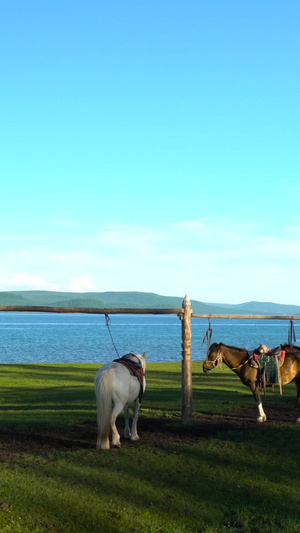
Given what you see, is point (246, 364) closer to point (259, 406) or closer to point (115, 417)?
point (259, 406)

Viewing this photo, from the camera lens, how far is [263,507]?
352 inches

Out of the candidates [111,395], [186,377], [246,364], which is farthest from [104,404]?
[246,364]

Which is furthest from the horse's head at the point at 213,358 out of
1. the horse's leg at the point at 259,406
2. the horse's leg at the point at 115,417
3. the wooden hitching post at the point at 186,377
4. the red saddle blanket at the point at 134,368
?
the horse's leg at the point at 115,417

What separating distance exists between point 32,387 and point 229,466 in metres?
14.3

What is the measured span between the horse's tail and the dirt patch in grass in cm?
56

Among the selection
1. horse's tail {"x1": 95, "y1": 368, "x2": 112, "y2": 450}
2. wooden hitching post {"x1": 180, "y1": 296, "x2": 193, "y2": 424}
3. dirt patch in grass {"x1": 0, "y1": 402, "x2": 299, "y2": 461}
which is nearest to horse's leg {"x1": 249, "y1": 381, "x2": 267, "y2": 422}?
dirt patch in grass {"x1": 0, "y1": 402, "x2": 299, "y2": 461}

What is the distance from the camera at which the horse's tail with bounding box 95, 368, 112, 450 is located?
10820 millimetres

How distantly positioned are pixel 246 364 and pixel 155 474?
5.67 m

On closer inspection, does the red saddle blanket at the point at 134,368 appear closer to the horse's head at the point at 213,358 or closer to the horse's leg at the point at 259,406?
the horse's head at the point at 213,358

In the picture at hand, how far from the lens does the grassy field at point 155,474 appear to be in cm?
802

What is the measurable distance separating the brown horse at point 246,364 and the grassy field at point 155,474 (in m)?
0.91

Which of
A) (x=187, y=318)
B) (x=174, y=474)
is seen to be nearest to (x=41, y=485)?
(x=174, y=474)

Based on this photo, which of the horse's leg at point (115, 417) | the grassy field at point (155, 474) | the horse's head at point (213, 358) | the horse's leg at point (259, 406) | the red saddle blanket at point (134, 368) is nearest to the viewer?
the grassy field at point (155, 474)

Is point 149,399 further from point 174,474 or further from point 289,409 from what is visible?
point 174,474
